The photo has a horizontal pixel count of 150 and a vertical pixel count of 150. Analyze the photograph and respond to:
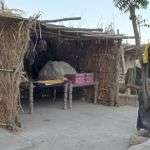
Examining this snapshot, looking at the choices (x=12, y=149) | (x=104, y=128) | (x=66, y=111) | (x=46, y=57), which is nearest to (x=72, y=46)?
(x=46, y=57)

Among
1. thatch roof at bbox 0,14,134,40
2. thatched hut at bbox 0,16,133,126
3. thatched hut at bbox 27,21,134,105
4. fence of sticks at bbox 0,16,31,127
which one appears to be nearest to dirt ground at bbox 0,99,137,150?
fence of sticks at bbox 0,16,31,127

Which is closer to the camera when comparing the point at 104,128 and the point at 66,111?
the point at 104,128

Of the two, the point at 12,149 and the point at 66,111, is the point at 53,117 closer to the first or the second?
the point at 66,111

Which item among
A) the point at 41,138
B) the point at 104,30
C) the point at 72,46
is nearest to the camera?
the point at 41,138

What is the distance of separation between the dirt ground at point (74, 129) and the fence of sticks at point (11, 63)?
0.50 metres

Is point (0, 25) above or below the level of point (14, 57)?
above

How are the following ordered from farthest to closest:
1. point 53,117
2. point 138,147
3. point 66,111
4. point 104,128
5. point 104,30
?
point 104,30, point 66,111, point 53,117, point 104,128, point 138,147

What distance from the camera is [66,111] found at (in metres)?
12.9

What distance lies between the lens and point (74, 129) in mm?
10219

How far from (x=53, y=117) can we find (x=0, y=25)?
359 cm

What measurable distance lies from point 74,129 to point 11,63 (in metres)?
2.30

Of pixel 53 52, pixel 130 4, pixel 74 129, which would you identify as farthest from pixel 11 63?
pixel 53 52

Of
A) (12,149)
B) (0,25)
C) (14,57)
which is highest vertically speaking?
(0,25)

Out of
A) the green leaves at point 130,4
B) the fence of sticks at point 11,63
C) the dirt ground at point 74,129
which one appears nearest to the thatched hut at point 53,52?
the fence of sticks at point 11,63
